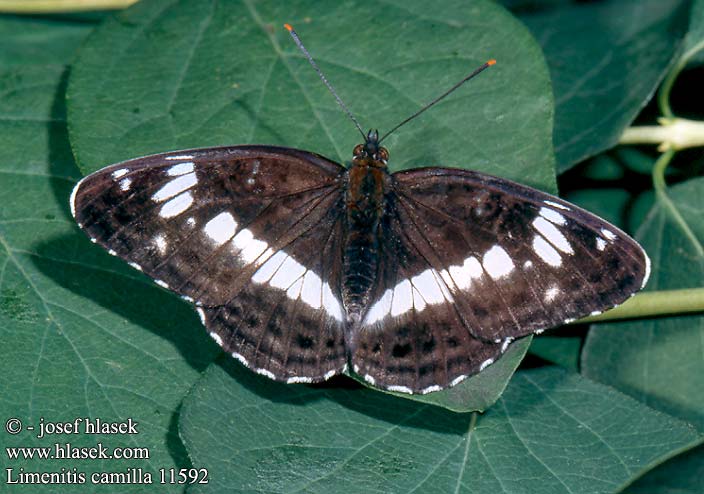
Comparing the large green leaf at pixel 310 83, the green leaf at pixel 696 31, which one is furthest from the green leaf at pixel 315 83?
the green leaf at pixel 696 31

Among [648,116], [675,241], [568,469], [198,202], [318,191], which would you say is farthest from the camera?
[648,116]

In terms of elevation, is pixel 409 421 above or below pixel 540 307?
below

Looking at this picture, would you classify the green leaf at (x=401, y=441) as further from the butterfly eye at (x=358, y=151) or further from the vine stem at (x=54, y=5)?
the vine stem at (x=54, y=5)

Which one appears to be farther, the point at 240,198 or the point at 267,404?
the point at 240,198

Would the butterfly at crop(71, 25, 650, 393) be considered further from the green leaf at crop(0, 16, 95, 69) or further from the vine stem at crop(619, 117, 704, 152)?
the green leaf at crop(0, 16, 95, 69)

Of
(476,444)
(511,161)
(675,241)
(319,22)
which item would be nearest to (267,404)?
(476,444)

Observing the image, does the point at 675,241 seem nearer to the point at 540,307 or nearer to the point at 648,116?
the point at 648,116
